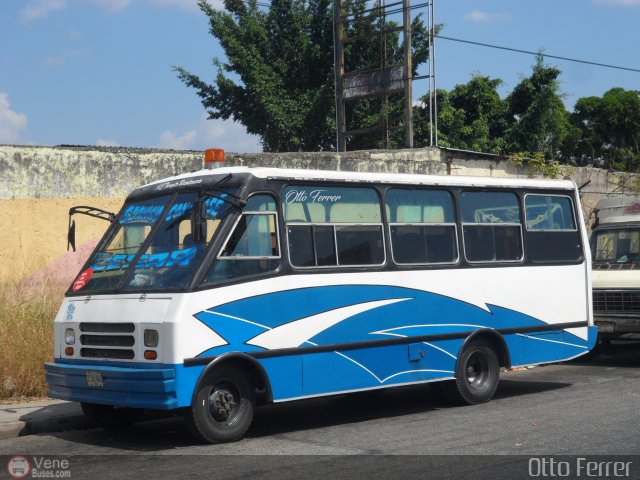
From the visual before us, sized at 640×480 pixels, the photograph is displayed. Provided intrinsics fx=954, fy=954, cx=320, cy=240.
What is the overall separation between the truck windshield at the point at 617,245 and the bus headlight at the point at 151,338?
29.6 feet

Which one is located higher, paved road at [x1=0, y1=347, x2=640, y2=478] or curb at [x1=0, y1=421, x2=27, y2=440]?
curb at [x1=0, y1=421, x2=27, y2=440]

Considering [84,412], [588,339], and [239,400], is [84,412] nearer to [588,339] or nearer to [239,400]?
[239,400]

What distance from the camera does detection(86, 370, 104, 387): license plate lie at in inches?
349

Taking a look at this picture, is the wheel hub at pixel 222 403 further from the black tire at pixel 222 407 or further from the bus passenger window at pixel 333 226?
the bus passenger window at pixel 333 226

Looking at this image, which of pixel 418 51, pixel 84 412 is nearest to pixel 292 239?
pixel 84 412

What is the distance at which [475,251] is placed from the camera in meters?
11.5

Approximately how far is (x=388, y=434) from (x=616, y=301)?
256 inches

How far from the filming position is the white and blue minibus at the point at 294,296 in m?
8.76

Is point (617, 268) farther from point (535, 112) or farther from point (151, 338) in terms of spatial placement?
point (535, 112)

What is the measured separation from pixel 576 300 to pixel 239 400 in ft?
18.0

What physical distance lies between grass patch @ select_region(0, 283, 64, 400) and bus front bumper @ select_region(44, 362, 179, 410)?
1822mm

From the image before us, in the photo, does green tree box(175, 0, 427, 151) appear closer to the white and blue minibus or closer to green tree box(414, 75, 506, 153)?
green tree box(414, 75, 506, 153)

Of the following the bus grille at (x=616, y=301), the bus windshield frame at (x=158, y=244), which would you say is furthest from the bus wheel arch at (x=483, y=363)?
the bus windshield frame at (x=158, y=244)

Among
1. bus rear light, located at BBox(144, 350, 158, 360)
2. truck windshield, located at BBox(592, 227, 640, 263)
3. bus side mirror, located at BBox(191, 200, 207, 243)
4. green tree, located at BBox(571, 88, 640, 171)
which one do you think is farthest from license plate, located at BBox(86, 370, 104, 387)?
green tree, located at BBox(571, 88, 640, 171)
